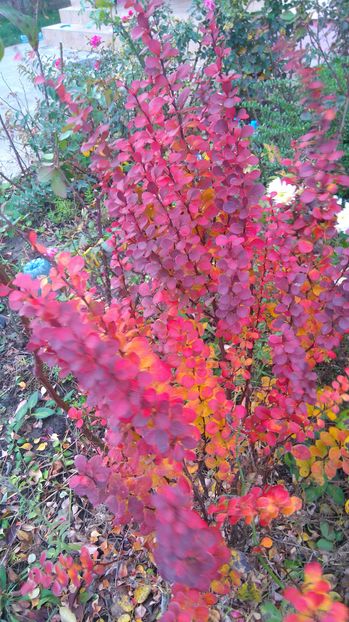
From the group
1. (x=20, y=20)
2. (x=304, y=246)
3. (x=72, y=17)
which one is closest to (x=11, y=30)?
(x=72, y=17)

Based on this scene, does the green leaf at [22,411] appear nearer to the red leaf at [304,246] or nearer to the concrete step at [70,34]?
the red leaf at [304,246]

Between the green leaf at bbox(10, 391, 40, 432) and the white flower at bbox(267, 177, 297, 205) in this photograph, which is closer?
the white flower at bbox(267, 177, 297, 205)

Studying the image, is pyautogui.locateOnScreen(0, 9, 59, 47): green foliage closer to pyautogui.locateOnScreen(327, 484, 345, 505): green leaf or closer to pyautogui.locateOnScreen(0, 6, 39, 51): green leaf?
pyautogui.locateOnScreen(0, 6, 39, 51): green leaf

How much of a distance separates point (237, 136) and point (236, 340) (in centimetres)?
58

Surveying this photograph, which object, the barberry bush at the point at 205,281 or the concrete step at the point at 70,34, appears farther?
the concrete step at the point at 70,34

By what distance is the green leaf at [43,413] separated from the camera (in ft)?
7.27

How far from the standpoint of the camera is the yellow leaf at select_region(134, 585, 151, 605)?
1.53 meters

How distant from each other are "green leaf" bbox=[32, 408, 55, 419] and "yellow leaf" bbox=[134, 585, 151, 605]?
917 mm

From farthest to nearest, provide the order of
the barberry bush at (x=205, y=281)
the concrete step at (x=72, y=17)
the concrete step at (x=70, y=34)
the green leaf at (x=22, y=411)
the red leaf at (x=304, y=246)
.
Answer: the concrete step at (x=72, y=17), the concrete step at (x=70, y=34), the green leaf at (x=22, y=411), the red leaf at (x=304, y=246), the barberry bush at (x=205, y=281)

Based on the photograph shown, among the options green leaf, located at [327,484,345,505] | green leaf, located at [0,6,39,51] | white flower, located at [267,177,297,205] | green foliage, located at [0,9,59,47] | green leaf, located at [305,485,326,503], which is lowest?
green leaf, located at [327,484,345,505]

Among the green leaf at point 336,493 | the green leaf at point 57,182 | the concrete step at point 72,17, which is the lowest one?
the green leaf at point 336,493

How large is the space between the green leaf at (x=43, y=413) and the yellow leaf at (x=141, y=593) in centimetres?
92

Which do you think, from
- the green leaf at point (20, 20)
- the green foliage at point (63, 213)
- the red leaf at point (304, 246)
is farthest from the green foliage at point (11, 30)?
the red leaf at point (304, 246)

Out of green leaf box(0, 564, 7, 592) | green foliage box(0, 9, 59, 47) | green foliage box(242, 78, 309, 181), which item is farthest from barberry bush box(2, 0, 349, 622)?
green foliage box(0, 9, 59, 47)
